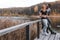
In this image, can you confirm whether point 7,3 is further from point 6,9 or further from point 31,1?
point 31,1

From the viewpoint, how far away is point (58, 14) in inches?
343

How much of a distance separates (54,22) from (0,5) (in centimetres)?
295

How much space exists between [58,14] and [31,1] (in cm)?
155

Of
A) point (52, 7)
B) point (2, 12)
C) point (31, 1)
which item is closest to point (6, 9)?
point (2, 12)

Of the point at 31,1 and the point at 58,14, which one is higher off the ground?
the point at 31,1

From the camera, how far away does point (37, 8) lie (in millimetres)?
8852

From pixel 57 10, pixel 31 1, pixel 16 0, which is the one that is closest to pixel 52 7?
pixel 57 10

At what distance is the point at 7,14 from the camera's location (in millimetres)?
8859

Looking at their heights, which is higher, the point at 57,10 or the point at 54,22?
the point at 57,10

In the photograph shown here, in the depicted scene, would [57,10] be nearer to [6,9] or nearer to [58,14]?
[58,14]

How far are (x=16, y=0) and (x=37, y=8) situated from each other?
1.19 m

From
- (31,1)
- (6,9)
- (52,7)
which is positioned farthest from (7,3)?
(52,7)

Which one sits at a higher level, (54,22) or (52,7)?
(52,7)

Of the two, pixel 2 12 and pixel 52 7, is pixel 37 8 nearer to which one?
pixel 52 7
